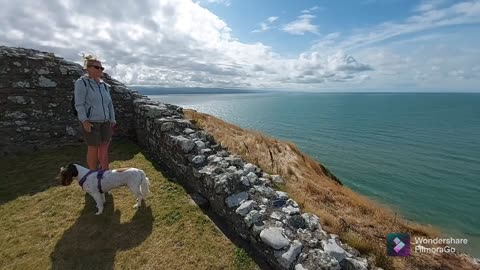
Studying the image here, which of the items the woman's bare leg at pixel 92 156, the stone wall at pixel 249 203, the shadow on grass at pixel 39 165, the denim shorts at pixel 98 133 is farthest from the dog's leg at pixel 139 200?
the shadow on grass at pixel 39 165

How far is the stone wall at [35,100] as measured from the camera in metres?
7.61

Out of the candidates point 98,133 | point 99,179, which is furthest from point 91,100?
point 99,179

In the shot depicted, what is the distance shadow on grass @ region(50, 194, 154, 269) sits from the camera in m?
3.85

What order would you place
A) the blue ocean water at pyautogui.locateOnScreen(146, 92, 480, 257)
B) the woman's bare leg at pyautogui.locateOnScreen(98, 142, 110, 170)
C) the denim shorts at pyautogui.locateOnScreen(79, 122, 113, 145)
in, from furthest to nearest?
1. the blue ocean water at pyautogui.locateOnScreen(146, 92, 480, 257)
2. the woman's bare leg at pyautogui.locateOnScreen(98, 142, 110, 170)
3. the denim shorts at pyautogui.locateOnScreen(79, 122, 113, 145)

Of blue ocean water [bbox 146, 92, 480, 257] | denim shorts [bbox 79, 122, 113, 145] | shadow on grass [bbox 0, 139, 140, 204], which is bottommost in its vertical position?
blue ocean water [bbox 146, 92, 480, 257]

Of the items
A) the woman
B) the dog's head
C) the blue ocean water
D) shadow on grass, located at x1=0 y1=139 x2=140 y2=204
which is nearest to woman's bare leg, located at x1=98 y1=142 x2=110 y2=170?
the woman

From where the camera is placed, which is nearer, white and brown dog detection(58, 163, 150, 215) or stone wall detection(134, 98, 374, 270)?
stone wall detection(134, 98, 374, 270)

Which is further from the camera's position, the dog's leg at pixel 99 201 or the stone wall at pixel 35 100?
the stone wall at pixel 35 100

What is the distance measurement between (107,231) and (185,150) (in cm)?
226

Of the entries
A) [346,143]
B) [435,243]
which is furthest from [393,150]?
[435,243]

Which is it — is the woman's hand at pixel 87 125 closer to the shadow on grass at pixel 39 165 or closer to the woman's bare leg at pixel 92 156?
the woman's bare leg at pixel 92 156

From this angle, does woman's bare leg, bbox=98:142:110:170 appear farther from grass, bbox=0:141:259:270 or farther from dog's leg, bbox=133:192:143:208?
dog's leg, bbox=133:192:143:208

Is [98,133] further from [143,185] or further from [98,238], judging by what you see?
[98,238]

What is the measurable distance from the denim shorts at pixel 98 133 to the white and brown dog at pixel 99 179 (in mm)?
632
